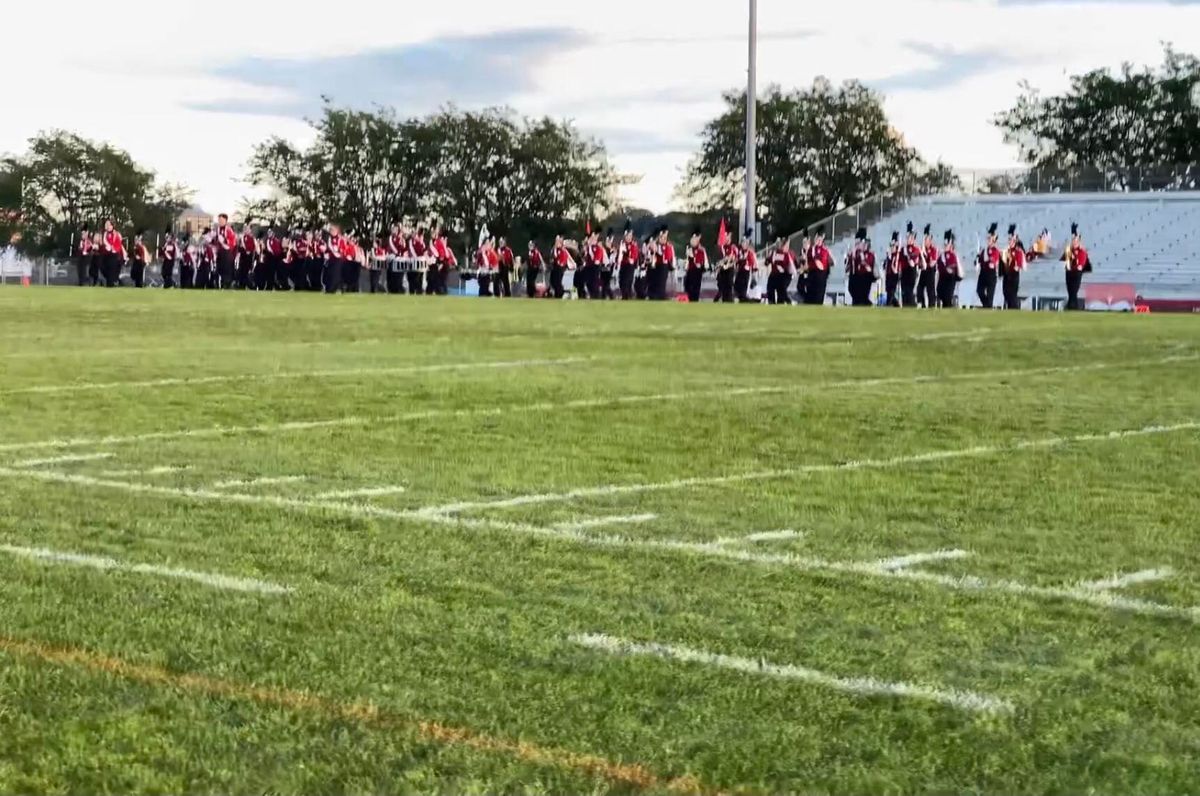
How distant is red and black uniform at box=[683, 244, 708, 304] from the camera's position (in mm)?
42062

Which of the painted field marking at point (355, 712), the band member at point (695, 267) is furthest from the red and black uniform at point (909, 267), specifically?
the painted field marking at point (355, 712)

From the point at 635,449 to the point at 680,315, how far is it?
16875 mm

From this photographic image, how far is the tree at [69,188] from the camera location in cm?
8256

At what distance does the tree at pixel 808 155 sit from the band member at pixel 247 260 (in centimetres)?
3449

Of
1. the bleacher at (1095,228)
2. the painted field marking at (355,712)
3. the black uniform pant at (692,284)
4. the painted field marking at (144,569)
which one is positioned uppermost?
the bleacher at (1095,228)

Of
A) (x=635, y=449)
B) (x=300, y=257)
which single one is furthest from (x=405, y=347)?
(x=300, y=257)

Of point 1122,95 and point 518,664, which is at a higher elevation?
point 1122,95

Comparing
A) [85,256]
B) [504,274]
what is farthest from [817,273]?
[85,256]

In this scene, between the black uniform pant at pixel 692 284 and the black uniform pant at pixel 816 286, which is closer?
the black uniform pant at pixel 816 286

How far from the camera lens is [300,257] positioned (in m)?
44.9

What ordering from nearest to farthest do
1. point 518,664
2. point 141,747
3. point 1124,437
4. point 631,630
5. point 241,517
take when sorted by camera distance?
point 141,747 < point 518,664 < point 631,630 < point 241,517 < point 1124,437

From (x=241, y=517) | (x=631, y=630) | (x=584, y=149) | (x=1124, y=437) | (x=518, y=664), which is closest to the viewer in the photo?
(x=518, y=664)

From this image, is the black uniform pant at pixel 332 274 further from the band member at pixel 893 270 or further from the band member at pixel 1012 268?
the band member at pixel 1012 268

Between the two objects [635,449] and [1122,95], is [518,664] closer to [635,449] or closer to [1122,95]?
[635,449]
